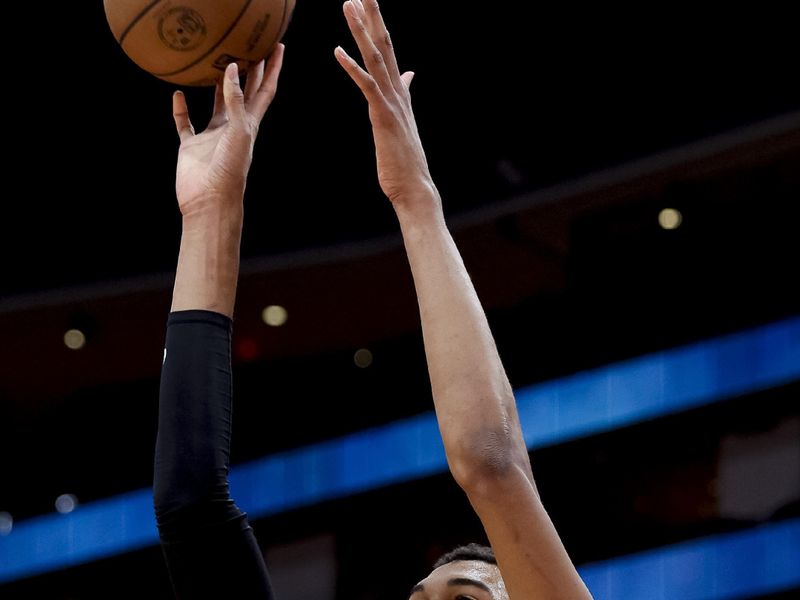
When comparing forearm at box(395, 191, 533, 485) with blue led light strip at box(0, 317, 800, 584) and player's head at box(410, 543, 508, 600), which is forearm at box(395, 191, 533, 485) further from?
blue led light strip at box(0, 317, 800, 584)

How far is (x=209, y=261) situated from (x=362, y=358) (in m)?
4.09

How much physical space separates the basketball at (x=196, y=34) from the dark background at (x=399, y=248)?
283 cm

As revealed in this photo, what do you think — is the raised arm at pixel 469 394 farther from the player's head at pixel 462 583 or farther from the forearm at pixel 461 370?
the player's head at pixel 462 583

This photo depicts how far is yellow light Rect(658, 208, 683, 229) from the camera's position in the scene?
4859mm

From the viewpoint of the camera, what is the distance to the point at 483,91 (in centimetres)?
518

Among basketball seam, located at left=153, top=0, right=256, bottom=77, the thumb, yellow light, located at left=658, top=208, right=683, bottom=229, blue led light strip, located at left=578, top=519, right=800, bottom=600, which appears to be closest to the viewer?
the thumb

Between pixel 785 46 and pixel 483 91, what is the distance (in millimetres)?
1342

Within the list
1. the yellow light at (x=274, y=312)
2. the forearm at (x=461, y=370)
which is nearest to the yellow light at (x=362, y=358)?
the yellow light at (x=274, y=312)

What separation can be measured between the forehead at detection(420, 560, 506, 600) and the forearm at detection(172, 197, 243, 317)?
48 cm

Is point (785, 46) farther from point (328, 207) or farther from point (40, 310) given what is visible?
point (40, 310)

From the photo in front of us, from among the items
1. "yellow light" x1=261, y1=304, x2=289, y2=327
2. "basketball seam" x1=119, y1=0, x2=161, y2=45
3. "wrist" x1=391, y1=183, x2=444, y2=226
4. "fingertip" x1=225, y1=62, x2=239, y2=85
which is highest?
"yellow light" x1=261, y1=304, x2=289, y2=327

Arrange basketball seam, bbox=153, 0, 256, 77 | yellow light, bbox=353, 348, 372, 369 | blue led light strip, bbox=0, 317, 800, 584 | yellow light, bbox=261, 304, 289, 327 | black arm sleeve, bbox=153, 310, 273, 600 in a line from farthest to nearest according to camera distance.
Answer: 1. yellow light, bbox=261, 304, 289, 327
2. yellow light, bbox=353, 348, 372, 369
3. blue led light strip, bbox=0, 317, 800, 584
4. basketball seam, bbox=153, 0, 256, 77
5. black arm sleeve, bbox=153, 310, 273, 600

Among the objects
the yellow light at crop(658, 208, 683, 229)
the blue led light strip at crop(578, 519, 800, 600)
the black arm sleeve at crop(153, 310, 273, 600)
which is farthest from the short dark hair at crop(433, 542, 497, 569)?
the yellow light at crop(658, 208, 683, 229)

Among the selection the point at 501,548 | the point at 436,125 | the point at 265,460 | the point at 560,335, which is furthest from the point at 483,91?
the point at 501,548
